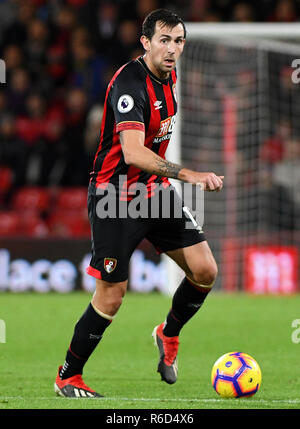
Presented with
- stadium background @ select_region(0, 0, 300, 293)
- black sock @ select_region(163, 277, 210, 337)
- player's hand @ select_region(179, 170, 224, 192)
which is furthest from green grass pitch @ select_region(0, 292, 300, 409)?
player's hand @ select_region(179, 170, 224, 192)

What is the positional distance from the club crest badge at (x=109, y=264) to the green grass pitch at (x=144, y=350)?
71 cm

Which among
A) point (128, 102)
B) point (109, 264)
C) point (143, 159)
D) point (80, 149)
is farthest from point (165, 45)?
point (80, 149)

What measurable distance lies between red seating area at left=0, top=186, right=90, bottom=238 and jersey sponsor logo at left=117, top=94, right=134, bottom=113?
7735 mm

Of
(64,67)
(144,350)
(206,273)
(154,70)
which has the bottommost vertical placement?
(144,350)

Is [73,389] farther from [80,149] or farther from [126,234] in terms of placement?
[80,149]

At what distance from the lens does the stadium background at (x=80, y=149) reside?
40.6 feet

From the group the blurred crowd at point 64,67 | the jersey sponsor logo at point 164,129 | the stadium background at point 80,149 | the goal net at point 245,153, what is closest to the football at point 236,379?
the jersey sponsor logo at point 164,129

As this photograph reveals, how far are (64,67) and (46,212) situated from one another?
2964 mm

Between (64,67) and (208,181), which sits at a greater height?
(64,67)

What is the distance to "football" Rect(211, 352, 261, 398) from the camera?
5352 mm

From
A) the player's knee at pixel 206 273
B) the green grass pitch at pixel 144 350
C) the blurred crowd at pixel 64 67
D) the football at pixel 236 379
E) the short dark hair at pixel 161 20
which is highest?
the blurred crowd at pixel 64 67

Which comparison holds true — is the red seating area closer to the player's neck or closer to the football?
the player's neck

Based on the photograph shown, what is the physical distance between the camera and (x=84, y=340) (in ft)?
18.1

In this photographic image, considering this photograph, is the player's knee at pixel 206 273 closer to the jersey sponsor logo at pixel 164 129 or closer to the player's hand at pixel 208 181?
the jersey sponsor logo at pixel 164 129
